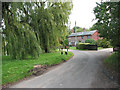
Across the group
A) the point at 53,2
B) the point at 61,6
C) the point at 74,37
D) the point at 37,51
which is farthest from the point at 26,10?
the point at 74,37

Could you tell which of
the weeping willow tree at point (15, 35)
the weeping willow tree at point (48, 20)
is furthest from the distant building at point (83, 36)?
the weeping willow tree at point (15, 35)

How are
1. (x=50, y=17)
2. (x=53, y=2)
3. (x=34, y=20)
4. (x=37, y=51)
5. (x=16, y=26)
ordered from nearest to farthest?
(x=16, y=26), (x=37, y=51), (x=34, y=20), (x=50, y=17), (x=53, y=2)

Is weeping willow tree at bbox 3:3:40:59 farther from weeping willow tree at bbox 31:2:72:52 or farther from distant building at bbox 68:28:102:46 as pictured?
distant building at bbox 68:28:102:46

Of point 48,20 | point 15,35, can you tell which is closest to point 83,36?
point 48,20

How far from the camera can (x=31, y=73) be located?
18.6ft

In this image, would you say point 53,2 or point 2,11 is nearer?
point 2,11

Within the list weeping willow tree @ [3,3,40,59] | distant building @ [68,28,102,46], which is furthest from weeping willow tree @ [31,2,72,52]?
distant building @ [68,28,102,46]

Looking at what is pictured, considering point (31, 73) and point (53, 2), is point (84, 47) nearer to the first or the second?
point (53, 2)

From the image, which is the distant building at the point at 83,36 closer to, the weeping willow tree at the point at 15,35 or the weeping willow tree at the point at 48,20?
the weeping willow tree at the point at 48,20

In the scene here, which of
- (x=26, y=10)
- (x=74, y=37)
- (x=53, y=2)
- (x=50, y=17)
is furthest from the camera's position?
(x=74, y=37)

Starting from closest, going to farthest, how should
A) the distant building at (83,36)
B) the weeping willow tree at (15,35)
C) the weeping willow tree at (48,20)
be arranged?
the weeping willow tree at (15,35) → the weeping willow tree at (48,20) → the distant building at (83,36)

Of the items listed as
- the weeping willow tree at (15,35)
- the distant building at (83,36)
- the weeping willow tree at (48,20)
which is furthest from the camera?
A: the distant building at (83,36)

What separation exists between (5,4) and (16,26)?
6.06 ft

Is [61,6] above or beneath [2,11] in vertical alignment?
above
